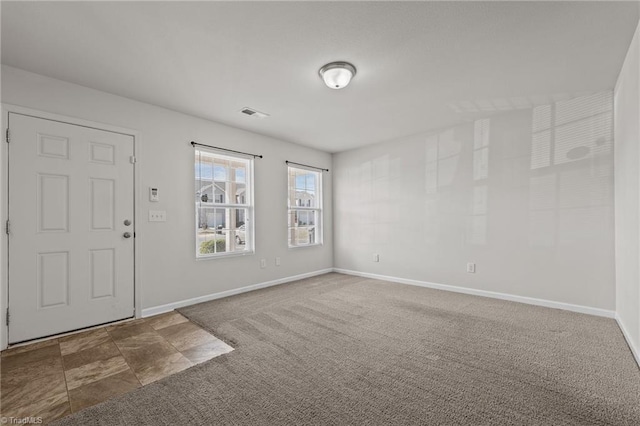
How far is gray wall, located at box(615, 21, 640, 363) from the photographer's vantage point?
84.6 inches

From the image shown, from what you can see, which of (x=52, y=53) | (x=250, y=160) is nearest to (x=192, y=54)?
(x=52, y=53)

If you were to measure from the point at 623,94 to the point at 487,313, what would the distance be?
2.47 metres

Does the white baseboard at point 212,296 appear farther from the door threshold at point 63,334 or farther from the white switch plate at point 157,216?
the white switch plate at point 157,216

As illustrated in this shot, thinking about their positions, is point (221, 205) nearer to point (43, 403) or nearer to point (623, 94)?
point (43, 403)

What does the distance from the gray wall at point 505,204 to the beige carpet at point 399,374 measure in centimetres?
58

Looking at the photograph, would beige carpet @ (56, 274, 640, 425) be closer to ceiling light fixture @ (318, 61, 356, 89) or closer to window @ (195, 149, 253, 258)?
window @ (195, 149, 253, 258)

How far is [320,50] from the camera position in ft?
7.48

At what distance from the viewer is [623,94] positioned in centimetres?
258

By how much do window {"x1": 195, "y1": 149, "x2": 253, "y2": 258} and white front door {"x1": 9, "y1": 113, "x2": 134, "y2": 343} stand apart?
0.84 metres

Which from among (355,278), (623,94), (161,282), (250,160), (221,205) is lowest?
(355,278)

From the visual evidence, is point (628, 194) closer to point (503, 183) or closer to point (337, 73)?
point (503, 183)

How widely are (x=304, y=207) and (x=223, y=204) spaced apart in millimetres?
1660

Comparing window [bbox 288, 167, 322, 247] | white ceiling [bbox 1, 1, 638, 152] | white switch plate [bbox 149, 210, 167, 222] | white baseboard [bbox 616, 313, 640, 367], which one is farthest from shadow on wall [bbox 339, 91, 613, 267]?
white switch plate [bbox 149, 210, 167, 222]

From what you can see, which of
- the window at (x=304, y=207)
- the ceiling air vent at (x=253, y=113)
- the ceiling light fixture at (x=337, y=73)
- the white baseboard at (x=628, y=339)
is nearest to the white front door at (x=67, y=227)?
the ceiling air vent at (x=253, y=113)
